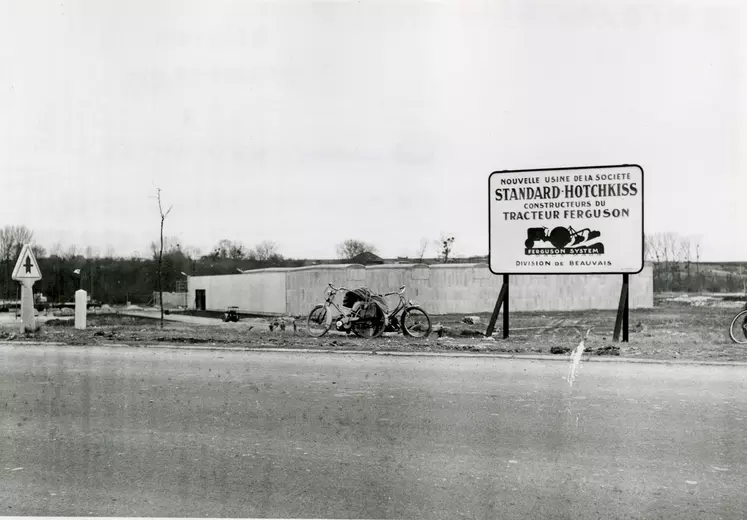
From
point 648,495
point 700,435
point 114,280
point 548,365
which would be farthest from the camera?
point 114,280

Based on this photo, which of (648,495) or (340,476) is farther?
(340,476)

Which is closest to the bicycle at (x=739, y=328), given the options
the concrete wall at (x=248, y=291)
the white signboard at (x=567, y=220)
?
the white signboard at (x=567, y=220)

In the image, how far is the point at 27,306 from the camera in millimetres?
15328

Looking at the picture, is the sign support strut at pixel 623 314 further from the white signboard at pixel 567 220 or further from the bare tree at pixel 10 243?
the bare tree at pixel 10 243

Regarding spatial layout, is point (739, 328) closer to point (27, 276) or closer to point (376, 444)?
point (376, 444)

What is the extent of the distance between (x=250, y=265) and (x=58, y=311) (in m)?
28.6

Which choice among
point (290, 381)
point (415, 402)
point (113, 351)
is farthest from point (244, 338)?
point (415, 402)

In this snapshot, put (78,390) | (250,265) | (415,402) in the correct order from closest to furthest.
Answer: (415,402), (78,390), (250,265)

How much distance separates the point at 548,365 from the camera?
31.9ft

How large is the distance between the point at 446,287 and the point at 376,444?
23902 millimetres

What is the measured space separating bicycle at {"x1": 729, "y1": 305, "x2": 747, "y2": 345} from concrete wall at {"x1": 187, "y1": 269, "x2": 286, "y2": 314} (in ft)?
69.6

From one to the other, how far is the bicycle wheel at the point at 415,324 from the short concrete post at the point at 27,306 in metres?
8.75

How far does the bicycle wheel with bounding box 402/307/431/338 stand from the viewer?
14.0 metres

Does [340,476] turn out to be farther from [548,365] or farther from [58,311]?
[58,311]
